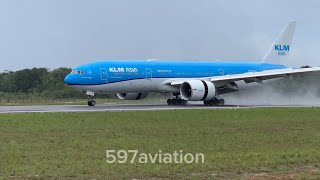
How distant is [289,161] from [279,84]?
135 ft

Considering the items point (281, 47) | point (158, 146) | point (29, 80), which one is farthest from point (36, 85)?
point (158, 146)

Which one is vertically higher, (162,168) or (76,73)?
(76,73)

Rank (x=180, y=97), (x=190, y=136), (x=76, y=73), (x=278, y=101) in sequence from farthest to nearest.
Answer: (x=278, y=101) < (x=180, y=97) < (x=76, y=73) < (x=190, y=136)

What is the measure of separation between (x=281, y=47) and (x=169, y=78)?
16.0m

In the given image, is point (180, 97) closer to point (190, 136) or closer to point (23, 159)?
point (190, 136)

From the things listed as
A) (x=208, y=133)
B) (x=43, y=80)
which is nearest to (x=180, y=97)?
(x=208, y=133)

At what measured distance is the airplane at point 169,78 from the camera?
42.1m

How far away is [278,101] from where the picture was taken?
52906 millimetres

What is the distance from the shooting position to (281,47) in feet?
186

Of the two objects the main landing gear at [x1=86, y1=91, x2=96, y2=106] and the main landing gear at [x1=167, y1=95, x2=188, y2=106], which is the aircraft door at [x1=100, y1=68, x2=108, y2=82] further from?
the main landing gear at [x1=167, y1=95, x2=188, y2=106]

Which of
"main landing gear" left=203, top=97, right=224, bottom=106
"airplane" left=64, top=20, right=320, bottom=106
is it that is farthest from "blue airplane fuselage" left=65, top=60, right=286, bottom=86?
"main landing gear" left=203, top=97, right=224, bottom=106

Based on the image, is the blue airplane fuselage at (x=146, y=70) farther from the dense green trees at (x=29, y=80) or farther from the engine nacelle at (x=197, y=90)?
the dense green trees at (x=29, y=80)

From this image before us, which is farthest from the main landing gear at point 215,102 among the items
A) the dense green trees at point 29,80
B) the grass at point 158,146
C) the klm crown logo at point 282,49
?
the dense green trees at point 29,80

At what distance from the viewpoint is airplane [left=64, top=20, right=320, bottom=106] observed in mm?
42094
